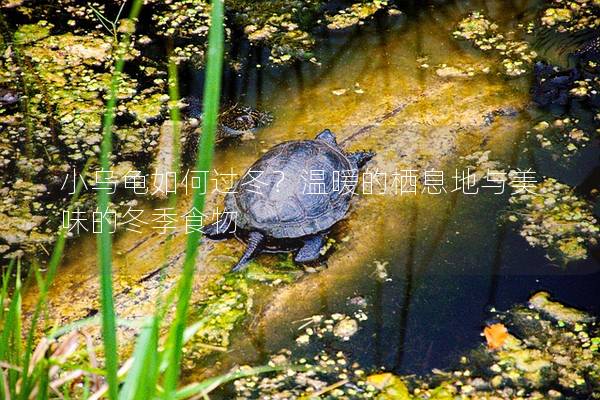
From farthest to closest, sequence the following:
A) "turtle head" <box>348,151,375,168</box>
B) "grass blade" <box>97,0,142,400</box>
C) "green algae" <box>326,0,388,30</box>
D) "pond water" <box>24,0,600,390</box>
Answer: "green algae" <box>326,0,388,30</box>
"turtle head" <box>348,151,375,168</box>
"pond water" <box>24,0,600,390</box>
"grass blade" <box>97,0,142,400</box>

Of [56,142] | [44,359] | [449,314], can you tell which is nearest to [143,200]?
[56,142]

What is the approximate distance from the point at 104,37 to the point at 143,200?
1373 mm

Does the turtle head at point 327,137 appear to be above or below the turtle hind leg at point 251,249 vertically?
above

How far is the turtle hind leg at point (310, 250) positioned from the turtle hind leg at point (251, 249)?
16 cm

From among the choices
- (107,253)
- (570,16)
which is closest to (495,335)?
(107,253)

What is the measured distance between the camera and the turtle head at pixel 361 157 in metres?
3.23

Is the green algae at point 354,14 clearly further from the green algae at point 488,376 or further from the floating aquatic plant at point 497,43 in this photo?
the green algae at point 488,376

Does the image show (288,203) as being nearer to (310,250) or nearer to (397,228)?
(310,250)

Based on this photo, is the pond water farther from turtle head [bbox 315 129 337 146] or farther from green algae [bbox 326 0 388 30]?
turtle head [bbox 315 129 337 146]

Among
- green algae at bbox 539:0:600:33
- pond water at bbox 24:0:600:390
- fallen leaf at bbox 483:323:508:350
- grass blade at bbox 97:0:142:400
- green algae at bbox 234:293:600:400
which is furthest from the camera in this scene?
green algae at bbox 539:0:600:33

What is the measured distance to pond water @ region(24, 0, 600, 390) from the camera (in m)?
2.54

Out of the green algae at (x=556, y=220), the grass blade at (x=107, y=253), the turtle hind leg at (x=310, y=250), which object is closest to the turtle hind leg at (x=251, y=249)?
the turtle hind leg at (x=310, y=250)

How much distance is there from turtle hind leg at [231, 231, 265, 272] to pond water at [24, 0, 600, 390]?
0.29 feet

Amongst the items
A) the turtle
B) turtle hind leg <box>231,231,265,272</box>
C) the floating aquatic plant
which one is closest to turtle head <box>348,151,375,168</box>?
the turtle
